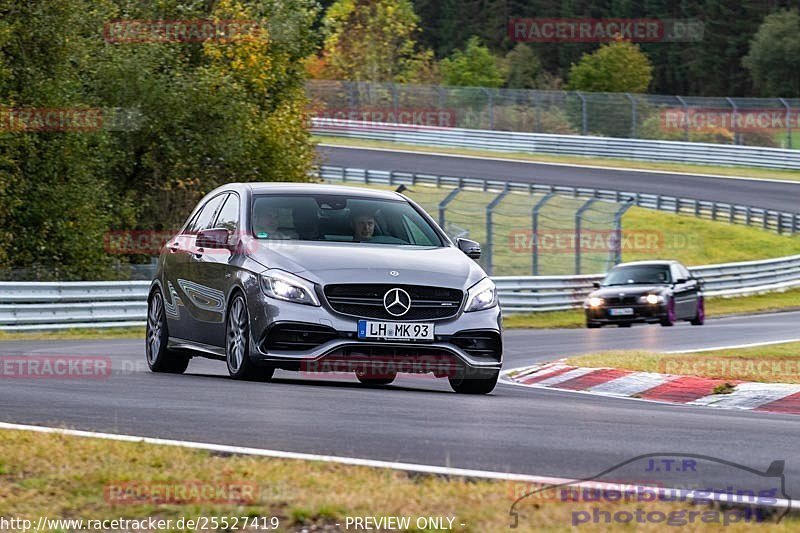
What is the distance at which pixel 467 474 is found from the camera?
21.0ft

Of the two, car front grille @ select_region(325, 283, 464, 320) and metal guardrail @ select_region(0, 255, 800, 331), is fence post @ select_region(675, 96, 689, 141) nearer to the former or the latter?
metal guardrail @ select_region(0, 255, 800, 331)

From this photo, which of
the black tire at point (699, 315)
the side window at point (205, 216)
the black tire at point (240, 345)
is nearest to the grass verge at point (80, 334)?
the side window at point (205, 216)

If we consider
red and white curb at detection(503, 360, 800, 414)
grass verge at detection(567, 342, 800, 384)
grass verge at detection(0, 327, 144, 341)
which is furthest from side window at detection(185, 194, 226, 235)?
grass verge at detection(0, 327, 144, 341)

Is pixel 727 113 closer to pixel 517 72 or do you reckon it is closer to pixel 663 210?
pixel 663 210

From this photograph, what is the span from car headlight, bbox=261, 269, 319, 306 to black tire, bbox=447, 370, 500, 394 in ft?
4.46

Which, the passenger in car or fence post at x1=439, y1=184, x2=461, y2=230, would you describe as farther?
fence post at x1=439, y1=184, x2=461, y2=230

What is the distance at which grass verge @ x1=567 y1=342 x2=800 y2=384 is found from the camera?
45.1ft

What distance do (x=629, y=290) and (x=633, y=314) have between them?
47cm

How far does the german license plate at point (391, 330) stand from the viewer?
10.8 m

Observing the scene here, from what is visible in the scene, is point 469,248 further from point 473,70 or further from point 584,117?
point 473,70

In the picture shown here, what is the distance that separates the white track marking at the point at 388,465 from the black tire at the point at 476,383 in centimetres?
429

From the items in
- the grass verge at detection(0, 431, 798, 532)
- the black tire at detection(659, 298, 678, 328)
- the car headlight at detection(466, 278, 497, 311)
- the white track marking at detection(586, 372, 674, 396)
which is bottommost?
the black tire at detection(659, 298, 678, 328)

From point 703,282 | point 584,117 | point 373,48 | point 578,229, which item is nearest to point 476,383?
point 578,229

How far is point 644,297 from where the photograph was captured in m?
27.0
